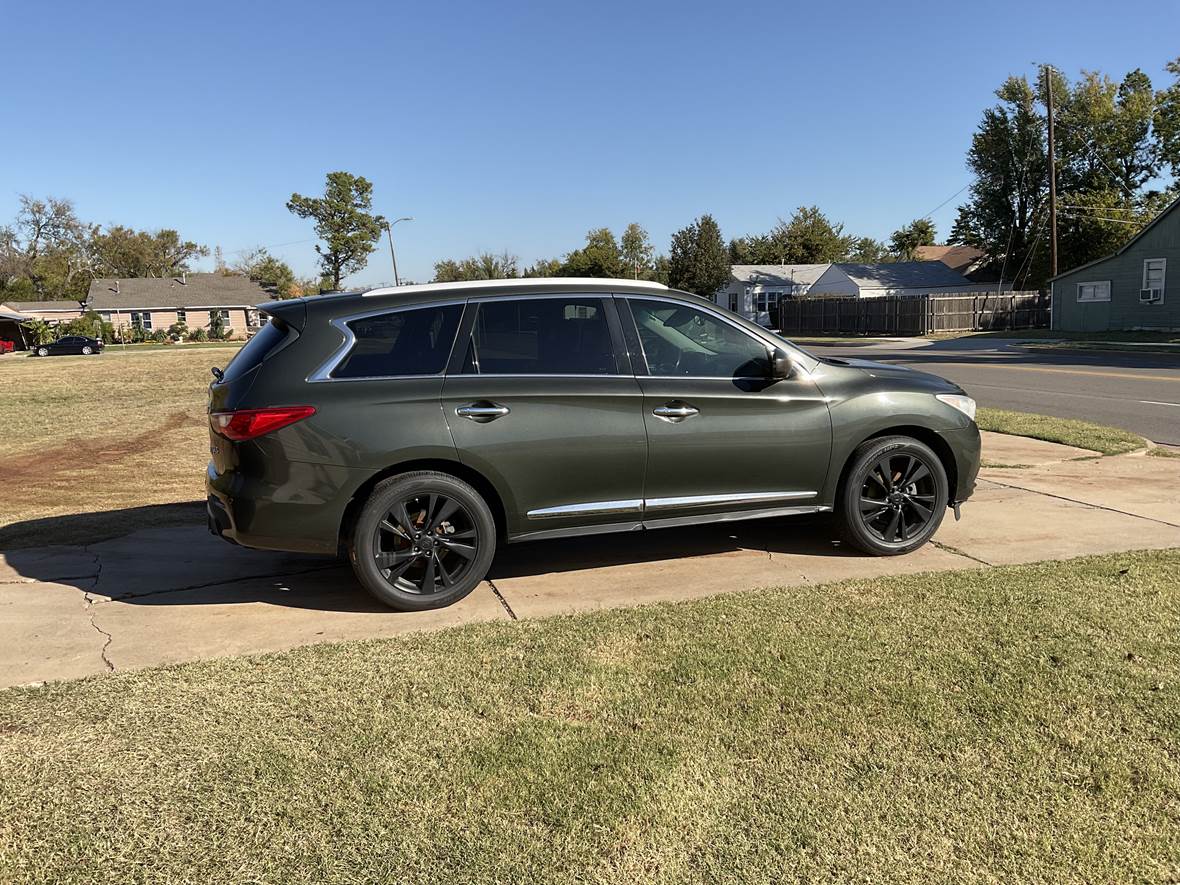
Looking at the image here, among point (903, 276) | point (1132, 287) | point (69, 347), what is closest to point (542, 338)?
point (1132, 287)

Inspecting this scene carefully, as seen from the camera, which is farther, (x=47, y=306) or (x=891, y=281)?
(x=47, y=306)

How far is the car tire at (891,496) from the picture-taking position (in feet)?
18.9

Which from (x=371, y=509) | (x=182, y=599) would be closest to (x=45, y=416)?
(x=182, y=599)

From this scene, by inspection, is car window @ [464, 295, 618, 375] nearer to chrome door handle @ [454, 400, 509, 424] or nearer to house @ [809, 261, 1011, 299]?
chrome door handle @ [454, 400, 509, 424]

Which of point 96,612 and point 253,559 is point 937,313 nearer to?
point 253,559

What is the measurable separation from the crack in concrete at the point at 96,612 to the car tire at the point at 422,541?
4.03 feet

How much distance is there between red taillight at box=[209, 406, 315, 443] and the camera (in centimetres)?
470

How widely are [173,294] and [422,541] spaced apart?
78637 mm

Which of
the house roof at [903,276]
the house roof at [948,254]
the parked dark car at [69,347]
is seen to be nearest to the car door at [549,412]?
the parked dark car at [69,347]

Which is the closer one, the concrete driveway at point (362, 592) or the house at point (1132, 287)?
the concrete driveway at point (362, 592)

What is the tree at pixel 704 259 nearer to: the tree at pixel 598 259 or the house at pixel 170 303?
the tree at pixel 598 259

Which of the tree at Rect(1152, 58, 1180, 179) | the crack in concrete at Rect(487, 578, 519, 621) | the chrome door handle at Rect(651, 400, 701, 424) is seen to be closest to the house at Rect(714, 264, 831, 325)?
the tree at Rect(1152, 58, 1180, 179)

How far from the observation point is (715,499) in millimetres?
5453

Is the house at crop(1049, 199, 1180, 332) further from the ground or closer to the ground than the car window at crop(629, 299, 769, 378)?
further from the ground
